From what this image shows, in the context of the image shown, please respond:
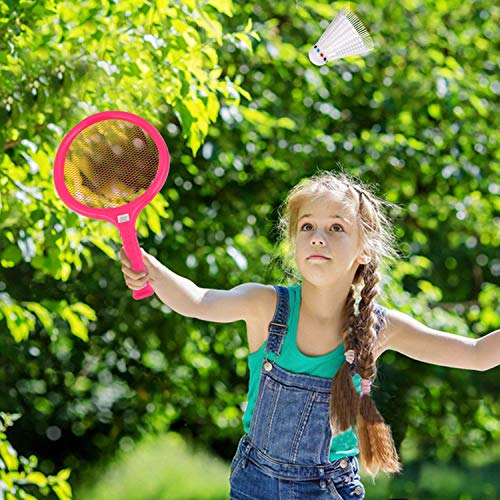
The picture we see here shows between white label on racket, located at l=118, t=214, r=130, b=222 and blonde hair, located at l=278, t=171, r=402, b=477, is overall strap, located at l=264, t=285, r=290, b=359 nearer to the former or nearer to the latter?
blonde hair, located at l=278, t=171, r=402, b=477

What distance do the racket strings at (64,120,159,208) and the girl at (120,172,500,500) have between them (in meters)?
0.23

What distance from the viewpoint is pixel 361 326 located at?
2391 millimetres

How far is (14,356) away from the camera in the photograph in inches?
180

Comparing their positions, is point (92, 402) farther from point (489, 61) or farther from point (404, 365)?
point (489, 61)

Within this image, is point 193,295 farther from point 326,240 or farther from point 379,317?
point 379,317

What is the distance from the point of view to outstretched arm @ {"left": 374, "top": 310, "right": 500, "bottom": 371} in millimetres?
2332

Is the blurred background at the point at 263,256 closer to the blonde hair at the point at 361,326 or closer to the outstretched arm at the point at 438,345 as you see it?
the blonde hair at the point at 361,326

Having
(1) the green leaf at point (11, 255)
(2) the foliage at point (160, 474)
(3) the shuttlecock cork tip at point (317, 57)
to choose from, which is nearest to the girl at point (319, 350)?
(3) the shuttlecock cork tip at point (317, 57)

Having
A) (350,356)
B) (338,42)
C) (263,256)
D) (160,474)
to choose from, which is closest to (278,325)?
(350,356)

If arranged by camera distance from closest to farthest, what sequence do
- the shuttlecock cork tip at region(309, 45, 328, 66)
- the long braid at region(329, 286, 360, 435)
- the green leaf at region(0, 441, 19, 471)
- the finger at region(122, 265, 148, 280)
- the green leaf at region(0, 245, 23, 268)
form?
1. the finger at region(122, 265, 148, 280)
2. the long braid at region(329, 286, 360, 435)
3. the shuttlecock cork tip at region(309, 45, 328, 66)
4. the green leaf at region(0, 245, 23, 268)
5. the green leaf at region(0, 441, 19, 471)

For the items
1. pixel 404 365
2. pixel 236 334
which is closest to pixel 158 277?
pixel 236 334

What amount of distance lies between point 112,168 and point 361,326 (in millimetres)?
661

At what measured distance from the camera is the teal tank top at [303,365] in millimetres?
2363

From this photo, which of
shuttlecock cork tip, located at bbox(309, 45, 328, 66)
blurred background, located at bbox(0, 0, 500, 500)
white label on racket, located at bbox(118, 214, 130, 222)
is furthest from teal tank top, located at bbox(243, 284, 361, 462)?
blurred background, located at bbox(0, 0, 500, 500)
